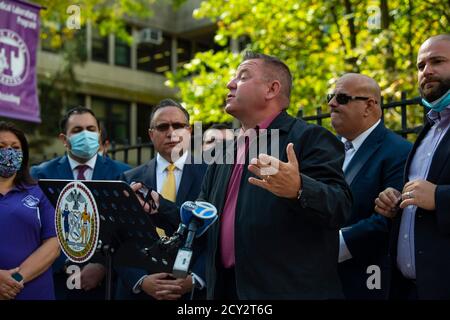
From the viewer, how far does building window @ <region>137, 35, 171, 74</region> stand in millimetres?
29266

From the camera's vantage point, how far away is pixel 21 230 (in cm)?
515

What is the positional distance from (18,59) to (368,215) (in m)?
6.02

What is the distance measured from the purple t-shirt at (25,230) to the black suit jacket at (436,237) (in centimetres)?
284

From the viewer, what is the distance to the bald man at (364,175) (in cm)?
437

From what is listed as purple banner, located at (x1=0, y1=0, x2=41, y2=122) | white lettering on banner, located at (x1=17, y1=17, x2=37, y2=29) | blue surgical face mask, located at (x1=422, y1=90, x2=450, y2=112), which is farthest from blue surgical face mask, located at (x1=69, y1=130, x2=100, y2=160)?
white lettering on banner, located at (x1=17, y1=17, x2=37, y2=29)

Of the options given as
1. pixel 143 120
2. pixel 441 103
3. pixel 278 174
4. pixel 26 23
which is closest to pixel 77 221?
pixel 278 174

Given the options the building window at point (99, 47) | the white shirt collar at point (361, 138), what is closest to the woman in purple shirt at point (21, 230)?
the white shirt collar at point (361, 138)

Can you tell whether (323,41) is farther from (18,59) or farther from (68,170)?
(68,170)

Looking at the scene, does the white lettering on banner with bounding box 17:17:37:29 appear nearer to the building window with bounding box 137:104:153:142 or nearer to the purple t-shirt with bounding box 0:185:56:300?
the purple t-shirt with bounding box 0:185:56:300

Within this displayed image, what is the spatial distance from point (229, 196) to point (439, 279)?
3.99ft

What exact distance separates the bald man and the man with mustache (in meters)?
0.23
